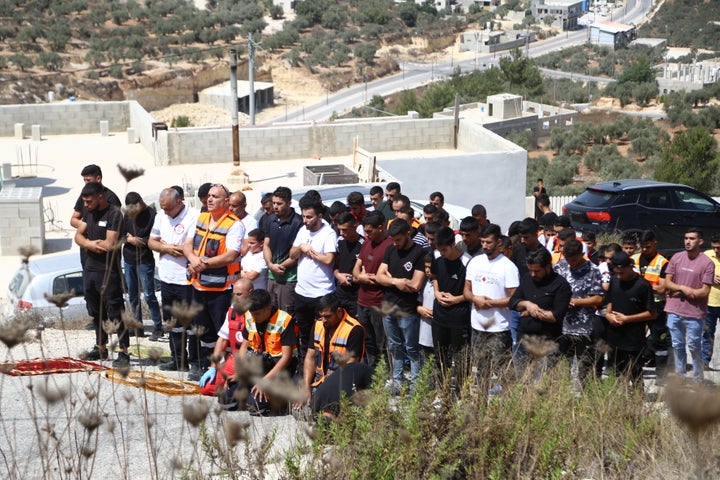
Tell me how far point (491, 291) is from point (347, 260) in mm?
1593

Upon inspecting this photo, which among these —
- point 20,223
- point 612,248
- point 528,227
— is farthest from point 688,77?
point 528,227

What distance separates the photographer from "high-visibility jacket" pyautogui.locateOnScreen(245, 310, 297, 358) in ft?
23.9

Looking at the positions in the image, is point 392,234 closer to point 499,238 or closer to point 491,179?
point 499,238

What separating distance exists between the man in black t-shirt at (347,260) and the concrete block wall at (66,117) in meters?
19.2

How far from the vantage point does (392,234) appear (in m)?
8.07

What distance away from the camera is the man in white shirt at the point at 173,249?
28.2 ft

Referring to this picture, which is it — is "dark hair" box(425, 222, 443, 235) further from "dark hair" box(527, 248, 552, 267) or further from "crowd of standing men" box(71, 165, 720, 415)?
"dark hair" box(527, 248, 552, 267)

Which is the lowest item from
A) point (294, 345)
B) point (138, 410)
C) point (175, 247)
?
point (138, 410)

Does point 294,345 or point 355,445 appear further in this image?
point 294,345

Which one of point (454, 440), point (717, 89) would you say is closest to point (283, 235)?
point (454, 440)

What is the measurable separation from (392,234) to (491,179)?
1340cm

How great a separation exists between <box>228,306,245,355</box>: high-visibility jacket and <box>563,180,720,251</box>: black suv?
10.2 metres

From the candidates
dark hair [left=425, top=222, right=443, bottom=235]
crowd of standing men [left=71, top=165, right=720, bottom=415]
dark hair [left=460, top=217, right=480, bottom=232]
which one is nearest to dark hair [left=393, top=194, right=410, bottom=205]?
crowd of standing men [left=71, top=165, right=720, bottom=415]

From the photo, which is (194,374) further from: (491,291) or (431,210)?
(431,210)
